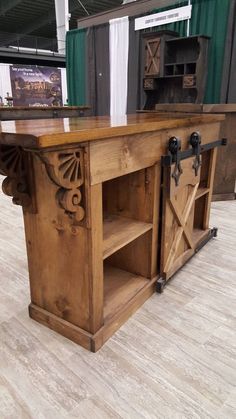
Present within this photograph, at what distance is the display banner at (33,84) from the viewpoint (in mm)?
11117

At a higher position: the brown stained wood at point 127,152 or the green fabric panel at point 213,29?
the green fabric panel at point 213,29

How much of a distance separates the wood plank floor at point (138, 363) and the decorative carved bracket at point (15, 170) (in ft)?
2.49

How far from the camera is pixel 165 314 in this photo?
1822 millimetres

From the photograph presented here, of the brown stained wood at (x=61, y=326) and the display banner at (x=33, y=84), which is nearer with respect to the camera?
the brown stained wood at (x=61, y=326)

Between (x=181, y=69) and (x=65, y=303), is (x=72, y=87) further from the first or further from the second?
(x=65, y=303)

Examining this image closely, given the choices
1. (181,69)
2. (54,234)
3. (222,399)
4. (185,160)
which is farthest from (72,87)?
(222,399)

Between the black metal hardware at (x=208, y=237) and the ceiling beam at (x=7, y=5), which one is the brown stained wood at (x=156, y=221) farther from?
the ceiling beam at (x=7, y=5)

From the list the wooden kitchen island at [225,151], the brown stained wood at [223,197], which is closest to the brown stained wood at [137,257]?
the wooden kitchen island at [225,151]

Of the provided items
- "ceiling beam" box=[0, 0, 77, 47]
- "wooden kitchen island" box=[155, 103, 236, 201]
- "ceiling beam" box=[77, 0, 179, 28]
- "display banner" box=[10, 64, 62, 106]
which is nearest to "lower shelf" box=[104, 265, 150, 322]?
"wooden kitchen island" box=[155, 103, 236, 201]

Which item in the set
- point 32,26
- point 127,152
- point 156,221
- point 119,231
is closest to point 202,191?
point 156,221

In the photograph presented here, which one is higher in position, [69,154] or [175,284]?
[69,154]

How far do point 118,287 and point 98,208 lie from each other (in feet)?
2.31

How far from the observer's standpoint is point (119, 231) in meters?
1.75

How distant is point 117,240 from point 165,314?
553 millimetres
